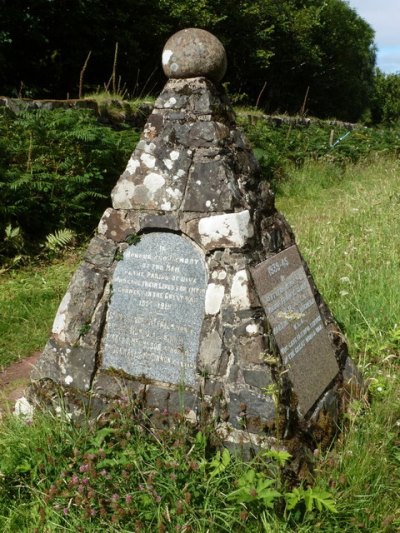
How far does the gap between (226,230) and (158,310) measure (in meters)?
0.55

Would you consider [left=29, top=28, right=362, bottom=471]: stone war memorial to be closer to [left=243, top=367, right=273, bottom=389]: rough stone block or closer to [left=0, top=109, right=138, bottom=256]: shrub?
[left=243, top=367, right=273, bottom=389]: rough stone block

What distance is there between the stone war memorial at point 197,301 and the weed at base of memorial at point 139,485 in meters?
0.17

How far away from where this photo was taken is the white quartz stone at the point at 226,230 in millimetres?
2916

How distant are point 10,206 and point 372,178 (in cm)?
647

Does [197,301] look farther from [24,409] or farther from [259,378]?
[24,409]

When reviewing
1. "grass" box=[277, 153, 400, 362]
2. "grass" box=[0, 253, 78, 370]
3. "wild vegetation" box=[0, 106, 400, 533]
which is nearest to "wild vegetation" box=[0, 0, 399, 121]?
"grass" box=[277, 153, 400, 362]

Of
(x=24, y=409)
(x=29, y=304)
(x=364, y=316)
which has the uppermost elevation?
(x=364, y=316)

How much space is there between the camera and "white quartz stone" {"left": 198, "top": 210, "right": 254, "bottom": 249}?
2.92 meters

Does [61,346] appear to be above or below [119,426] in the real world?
above

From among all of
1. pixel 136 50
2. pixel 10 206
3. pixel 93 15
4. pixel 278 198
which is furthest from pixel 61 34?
pixel 10 206

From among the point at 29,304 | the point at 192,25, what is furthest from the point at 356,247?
A: the point at 192,25

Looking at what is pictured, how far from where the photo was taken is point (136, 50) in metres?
18.2

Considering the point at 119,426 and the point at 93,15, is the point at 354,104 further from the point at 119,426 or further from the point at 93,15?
the point at 119,426

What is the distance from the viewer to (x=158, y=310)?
3105 millimetres
